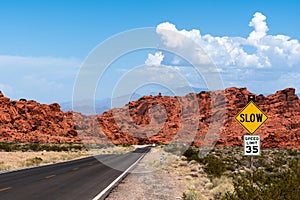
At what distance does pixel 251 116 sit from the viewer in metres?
14.6

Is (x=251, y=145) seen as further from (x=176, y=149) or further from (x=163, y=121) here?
(x=163, y=121)

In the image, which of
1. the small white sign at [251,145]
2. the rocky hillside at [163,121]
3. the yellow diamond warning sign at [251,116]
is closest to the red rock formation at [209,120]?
the rocky hillside at [163,121]

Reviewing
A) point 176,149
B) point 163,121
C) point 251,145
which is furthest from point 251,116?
point 163,121

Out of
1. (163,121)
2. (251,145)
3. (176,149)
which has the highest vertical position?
(163,121)

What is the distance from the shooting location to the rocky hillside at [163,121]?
101m

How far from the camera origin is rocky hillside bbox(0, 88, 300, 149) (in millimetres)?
101438

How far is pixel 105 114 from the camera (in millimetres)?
161625

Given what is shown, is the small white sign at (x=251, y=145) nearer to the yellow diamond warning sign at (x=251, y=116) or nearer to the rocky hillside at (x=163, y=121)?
the yellow diamond warning sign at (x=251, y=116)

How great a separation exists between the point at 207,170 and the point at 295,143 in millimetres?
68844

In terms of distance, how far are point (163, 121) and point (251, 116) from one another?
139 m

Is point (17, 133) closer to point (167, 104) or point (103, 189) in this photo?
point (167, 104)

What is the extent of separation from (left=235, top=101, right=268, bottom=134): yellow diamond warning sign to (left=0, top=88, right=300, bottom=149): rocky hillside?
76040mm

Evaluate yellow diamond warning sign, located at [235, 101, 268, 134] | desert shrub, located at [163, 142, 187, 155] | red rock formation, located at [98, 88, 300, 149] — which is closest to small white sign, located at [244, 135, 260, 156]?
yellow diamond warning sign, located at [235, 101, 268, 134]

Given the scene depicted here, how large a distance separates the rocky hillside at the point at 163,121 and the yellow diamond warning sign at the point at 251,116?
7604 cm
